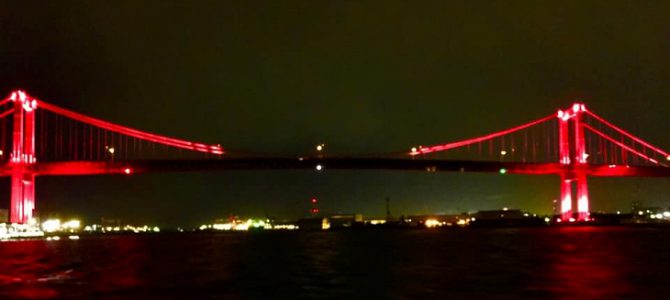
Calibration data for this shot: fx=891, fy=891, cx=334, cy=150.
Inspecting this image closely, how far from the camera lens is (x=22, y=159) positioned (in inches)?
2692

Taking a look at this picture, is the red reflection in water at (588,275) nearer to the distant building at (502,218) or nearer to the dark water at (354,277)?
the dark water at (354,277)

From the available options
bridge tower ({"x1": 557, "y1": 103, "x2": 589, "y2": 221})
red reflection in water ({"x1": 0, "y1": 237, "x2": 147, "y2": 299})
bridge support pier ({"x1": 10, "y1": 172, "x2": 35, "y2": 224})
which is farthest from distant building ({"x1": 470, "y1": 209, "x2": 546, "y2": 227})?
red reflection in water ({"x1": 0, "y1": 237, "x2": 147, "y2": 299})

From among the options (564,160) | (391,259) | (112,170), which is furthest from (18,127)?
(391,259)

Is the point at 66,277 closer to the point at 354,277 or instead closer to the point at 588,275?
the point at 354,277

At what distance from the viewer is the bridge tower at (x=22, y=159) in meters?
67.0

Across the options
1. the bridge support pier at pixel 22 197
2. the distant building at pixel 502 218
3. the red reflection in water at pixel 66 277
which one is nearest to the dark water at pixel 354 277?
the red reflection in water at pixel 66 277

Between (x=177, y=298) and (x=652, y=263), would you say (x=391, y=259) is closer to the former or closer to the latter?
(x=652, y=263)

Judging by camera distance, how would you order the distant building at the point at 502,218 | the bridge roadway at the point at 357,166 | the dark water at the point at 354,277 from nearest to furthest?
the dark water at the point at 354,277 < the bridge roadway at the point at 357,166 < the distant building at the point at 502,218

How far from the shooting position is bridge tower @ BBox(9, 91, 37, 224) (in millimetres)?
67000

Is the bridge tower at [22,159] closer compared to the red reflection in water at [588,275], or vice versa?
the red reflection in water at [588,275]

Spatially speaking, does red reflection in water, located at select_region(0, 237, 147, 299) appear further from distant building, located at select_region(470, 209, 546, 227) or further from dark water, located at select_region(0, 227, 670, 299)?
distant building, located at select_region(470, 209, 546, 227)

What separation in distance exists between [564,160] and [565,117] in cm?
632

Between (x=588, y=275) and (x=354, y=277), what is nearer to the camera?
(x=588, y=275)

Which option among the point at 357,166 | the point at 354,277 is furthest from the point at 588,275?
the point at 357,166
